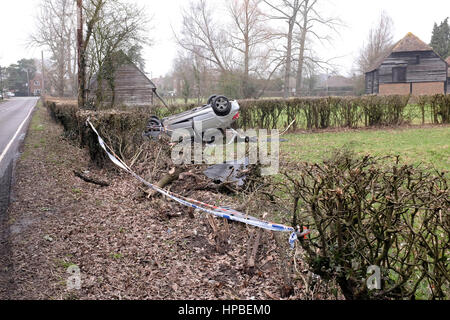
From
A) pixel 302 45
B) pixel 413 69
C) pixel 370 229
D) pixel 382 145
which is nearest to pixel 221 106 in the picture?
pixel 382 145

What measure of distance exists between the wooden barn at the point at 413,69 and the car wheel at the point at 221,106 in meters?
35.0

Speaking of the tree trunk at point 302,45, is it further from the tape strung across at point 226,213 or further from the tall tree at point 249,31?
the tape strung across at point 226,213

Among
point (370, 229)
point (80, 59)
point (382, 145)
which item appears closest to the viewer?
point (370, 229)

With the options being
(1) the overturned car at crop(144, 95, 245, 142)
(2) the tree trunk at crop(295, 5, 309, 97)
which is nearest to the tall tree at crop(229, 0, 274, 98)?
(2) the tree trunk at crop(295, 5, 309, 97)

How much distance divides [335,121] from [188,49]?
25.9 metres

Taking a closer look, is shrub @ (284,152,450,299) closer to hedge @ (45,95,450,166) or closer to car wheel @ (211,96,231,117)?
car wheel @ (211,96,231,117)

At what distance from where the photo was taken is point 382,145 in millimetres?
13086

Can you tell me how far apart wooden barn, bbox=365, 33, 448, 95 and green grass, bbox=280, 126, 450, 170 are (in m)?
27.9

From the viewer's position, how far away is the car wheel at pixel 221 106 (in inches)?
501

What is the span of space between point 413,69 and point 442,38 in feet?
90.6

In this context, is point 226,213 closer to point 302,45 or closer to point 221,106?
point 221,106

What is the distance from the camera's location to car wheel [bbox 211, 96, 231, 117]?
1272cm

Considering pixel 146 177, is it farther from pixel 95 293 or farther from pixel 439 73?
pixel 439 73
